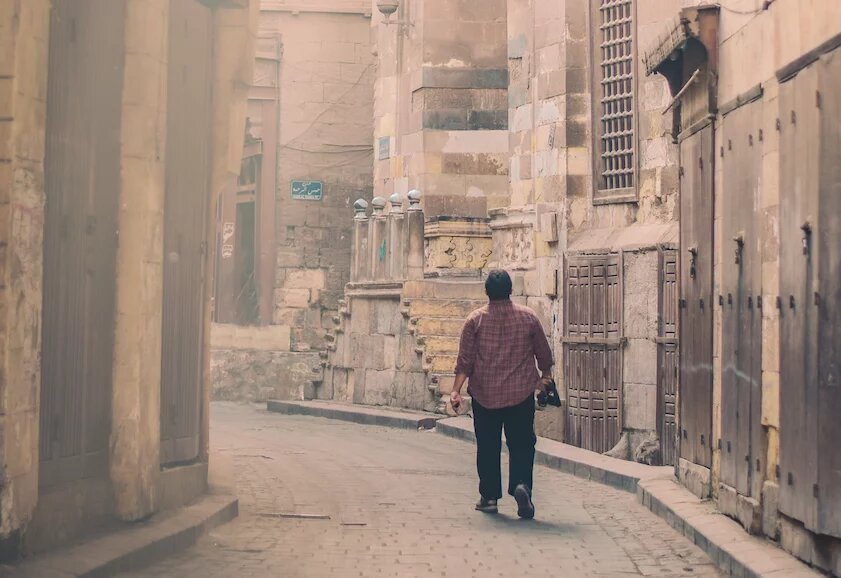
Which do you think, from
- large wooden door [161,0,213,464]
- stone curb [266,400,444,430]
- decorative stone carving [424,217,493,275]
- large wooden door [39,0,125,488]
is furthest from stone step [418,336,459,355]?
large wooden door [39,0,125,488]

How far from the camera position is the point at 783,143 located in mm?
8797

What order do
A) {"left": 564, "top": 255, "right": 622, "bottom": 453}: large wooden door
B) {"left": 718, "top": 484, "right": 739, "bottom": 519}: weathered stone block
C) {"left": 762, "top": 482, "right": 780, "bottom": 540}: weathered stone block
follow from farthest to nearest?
{"left": 564, "top": 255, "right": 622, "bottom": 453}: large wooden door → {"left": 718, "top": 484, "right": 739, "bottom": 519}: weathered stone block → {"left": 762, "top": 482, "right": 780, "bottom": 540}: weathered stone block

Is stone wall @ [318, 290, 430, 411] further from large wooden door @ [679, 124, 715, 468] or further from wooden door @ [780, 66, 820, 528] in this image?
wooden door @ [780, 66, 820, 528]

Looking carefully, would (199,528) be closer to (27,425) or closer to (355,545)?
(355,545)

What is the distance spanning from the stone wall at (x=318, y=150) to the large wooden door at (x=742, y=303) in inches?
737

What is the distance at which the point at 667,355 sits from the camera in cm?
1590

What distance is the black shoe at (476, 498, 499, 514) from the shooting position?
36.5ft

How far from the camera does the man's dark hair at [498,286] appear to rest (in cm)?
1128

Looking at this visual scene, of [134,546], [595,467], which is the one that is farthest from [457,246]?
[134,546]

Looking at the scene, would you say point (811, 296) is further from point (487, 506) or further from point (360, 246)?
point (360, 246)

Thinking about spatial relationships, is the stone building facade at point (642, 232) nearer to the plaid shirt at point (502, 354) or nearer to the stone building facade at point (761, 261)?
the stone building facade at point (761, 261)

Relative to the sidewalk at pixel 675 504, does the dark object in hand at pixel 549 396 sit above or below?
above

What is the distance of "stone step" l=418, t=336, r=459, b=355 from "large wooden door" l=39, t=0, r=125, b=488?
1195cm

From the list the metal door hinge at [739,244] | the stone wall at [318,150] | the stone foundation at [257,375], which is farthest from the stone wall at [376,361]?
the metal door hinge at [739,244]
